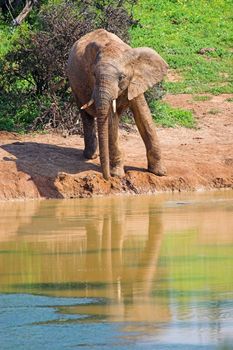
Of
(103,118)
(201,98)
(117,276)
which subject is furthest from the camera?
(201,98)

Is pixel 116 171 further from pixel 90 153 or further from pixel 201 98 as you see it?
pixel 201 98

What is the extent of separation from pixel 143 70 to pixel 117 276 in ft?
26.3

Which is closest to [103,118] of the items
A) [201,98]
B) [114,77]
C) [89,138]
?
[114,77]

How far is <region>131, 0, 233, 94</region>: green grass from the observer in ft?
80.0

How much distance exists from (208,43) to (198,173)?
9687 mm

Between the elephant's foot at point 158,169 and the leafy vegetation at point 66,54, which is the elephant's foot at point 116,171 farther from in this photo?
the leafy vegetation at point 66,54

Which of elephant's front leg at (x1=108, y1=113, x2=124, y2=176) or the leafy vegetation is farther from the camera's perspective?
the leafy vegetation

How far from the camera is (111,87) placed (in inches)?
630

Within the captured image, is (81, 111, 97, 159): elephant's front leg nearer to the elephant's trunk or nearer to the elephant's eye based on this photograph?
the elephant's eye

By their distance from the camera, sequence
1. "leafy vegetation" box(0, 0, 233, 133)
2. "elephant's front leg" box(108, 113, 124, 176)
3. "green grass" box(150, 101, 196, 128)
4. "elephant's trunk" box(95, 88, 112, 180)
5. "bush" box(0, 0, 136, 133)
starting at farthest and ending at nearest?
1. "green grass" box(150, 101, 196, 128)
2. "leafy vegetation" box(0, 0, 233, 133)
3. "bush" box(0, 0, 136, 133)
4. "elephant's front leg" box(108, 113, 124, 176)
5. "elephant's trunk" box(95, 88, 112, 180)

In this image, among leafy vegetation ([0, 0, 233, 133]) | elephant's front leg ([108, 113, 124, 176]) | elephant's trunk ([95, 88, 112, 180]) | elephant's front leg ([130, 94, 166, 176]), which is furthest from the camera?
leafy vegetation ([0, 0, 233, 133])

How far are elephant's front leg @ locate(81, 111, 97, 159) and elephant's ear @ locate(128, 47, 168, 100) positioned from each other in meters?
1.16

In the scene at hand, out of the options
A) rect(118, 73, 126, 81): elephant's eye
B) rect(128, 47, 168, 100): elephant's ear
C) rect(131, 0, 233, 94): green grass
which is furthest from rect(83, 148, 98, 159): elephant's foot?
rect(131, 0, 233, 94): green grass

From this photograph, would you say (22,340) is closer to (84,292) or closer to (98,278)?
(84,292)
